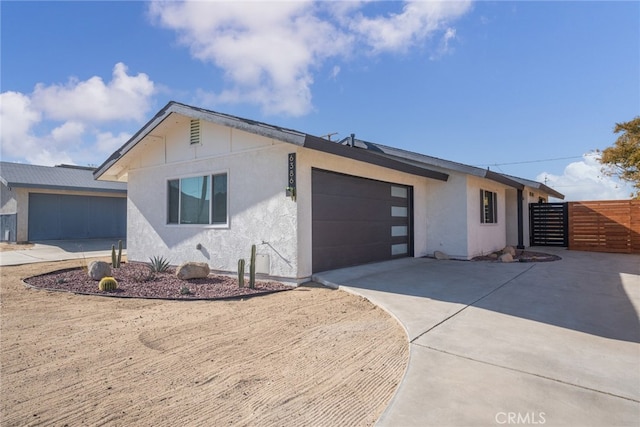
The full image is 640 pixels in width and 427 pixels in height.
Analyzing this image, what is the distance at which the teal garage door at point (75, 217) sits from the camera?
18.0 m

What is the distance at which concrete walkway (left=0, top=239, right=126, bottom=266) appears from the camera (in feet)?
40.8

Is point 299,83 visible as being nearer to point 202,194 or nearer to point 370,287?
point 202,194

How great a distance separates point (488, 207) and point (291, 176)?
9.07 meters

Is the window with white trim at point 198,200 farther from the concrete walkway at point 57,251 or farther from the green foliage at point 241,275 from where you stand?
the concrete walkway at point 57,251

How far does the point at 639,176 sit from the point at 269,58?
17674mm

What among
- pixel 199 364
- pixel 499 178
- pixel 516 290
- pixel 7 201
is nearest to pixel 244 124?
pixel 199 364

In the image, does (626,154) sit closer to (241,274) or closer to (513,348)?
(513,348)

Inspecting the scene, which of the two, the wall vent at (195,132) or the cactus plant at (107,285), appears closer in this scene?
the cactus plant at (107,285)

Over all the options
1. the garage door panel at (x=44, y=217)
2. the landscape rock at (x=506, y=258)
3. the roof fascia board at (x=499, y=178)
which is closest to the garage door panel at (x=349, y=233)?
the roof fascia board at (x=499, y=178)

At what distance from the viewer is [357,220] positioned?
8938mm

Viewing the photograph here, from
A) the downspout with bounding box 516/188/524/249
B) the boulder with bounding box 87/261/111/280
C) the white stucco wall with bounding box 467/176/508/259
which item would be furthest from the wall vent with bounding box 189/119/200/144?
the downspout with bounding box 516/188/524/249

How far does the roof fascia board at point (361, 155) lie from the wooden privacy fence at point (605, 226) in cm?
787

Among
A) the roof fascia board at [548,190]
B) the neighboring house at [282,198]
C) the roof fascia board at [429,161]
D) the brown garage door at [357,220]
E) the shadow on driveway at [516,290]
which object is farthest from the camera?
the roof fascia board at [548,190]

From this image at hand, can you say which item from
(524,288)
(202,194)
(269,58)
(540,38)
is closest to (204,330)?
(202,194)
